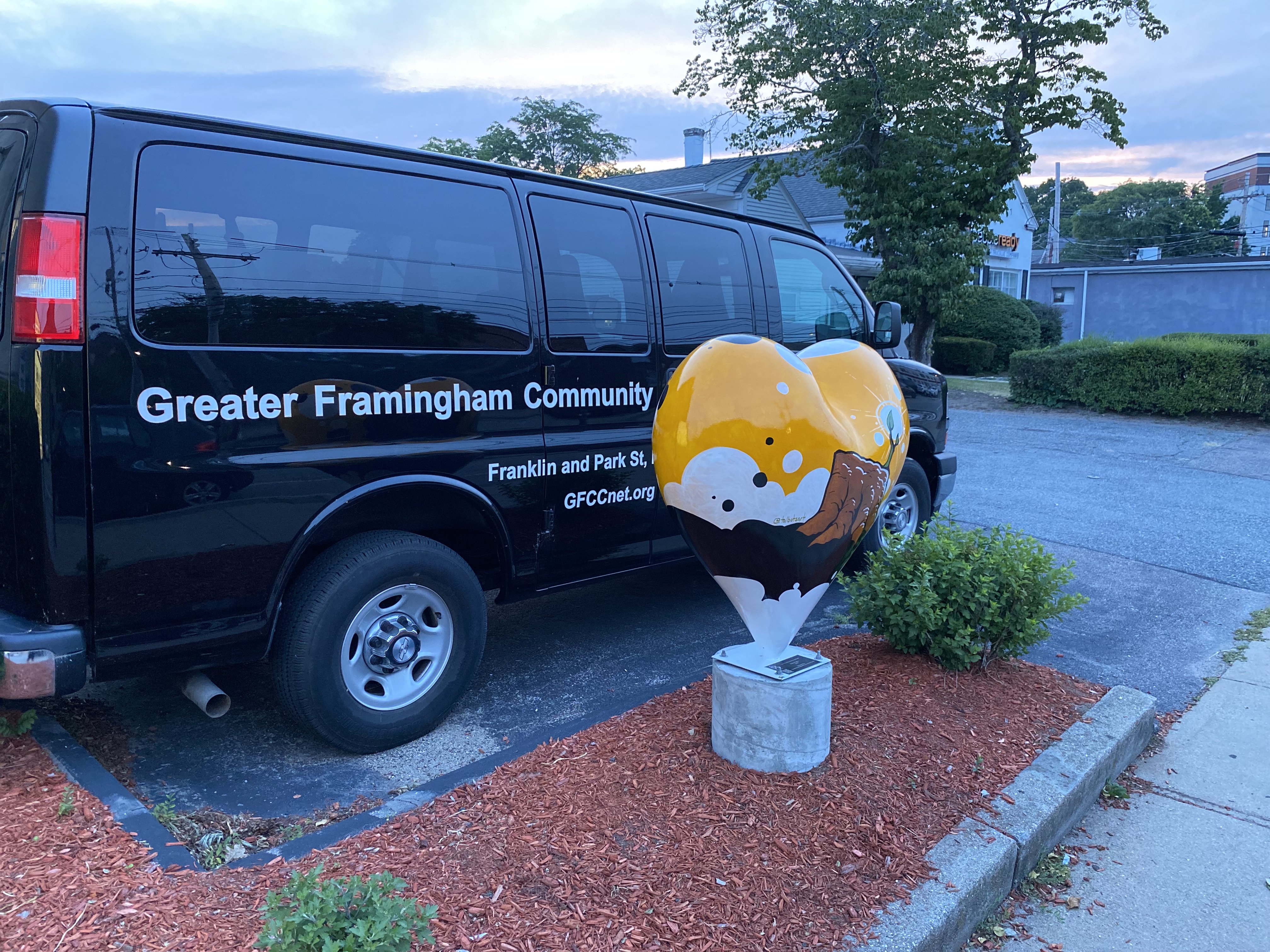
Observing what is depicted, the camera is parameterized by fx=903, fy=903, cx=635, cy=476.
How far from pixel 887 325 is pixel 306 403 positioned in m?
3.79

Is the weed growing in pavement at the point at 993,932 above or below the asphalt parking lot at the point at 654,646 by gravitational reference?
below

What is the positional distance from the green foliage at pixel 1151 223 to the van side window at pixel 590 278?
58.0 metres

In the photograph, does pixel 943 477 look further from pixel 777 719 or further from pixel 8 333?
pixel 8 333

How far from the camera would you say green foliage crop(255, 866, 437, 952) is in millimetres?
1895

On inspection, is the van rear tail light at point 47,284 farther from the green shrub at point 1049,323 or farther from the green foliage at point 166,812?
the green shrub at point 1049,323

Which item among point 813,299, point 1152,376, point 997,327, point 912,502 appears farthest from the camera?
point 997,327

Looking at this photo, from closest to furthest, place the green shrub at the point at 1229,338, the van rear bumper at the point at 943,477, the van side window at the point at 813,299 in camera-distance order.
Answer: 1. the van side window at the point at 813,299
2. the van rear bumper at the point at 943,477
3. the green shrub at the point at 1229,338

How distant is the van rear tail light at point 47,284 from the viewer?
8.71 feet

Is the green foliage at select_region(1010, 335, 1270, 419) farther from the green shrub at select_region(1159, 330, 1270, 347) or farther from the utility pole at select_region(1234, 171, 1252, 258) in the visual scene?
the utility pole at select_region(1234, 171, 1252, 258)

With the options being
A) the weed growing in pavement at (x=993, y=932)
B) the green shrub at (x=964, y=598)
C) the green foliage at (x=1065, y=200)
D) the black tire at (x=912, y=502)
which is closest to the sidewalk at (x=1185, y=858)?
the weed growing in pavement at (x=993, y=932)

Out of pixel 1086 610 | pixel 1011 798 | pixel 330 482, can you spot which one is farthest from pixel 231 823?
pixel 1086 610

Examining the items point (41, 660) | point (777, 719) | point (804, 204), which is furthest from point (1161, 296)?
point (41, 660)

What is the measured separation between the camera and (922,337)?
1936cm

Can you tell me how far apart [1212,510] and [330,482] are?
28.5ft
